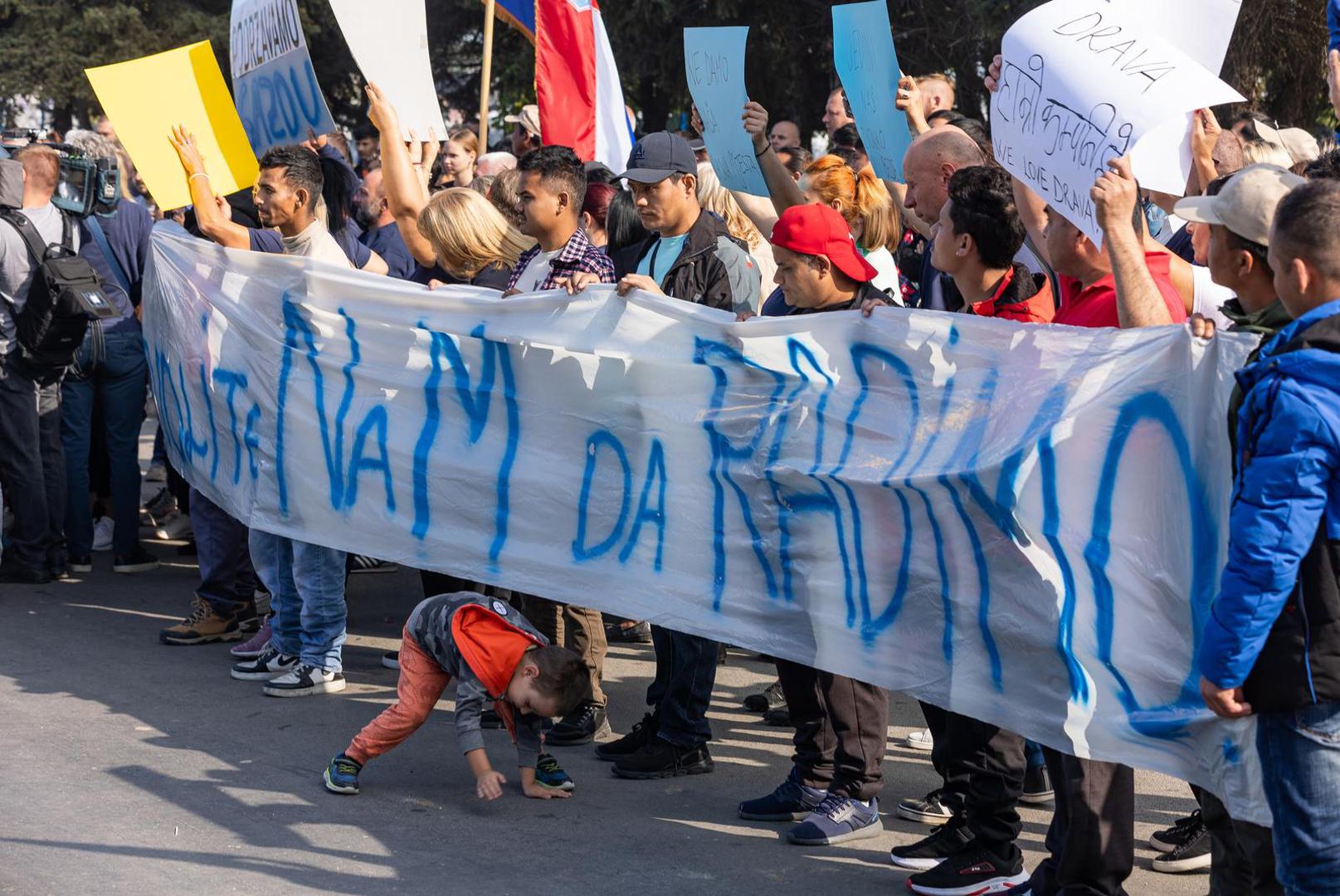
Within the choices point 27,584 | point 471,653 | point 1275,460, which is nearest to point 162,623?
point 27,584

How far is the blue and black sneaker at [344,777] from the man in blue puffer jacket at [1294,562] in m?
2.86

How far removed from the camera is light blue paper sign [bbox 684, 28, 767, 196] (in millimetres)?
6410

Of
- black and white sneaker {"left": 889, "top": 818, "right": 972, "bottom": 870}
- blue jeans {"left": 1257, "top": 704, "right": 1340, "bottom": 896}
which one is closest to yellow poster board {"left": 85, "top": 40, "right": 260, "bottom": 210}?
black and white sneaker {"left": 889, "top": 818, "right": 972, "bottom": 870}

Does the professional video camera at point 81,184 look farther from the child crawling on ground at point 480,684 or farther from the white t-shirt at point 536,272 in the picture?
the child crawling on ground at point 480,684

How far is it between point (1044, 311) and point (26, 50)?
25239 mm

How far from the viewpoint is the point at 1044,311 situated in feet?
14.7

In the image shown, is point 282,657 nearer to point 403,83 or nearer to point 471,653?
point 471,653

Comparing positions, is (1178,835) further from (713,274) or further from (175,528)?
(175,528)

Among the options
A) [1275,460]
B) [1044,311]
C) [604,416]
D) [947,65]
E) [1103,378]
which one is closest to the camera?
[1275,460]

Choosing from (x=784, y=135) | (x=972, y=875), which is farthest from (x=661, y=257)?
(x=784, y=135)

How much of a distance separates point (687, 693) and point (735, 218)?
96.4 inches

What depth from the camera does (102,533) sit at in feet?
29.8

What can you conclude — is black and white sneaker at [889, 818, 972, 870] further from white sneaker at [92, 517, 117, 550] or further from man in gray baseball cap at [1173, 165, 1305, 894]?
white sneaker at [92, 517, 117, 550]

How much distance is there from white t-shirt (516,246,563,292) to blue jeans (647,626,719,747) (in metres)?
1.32
